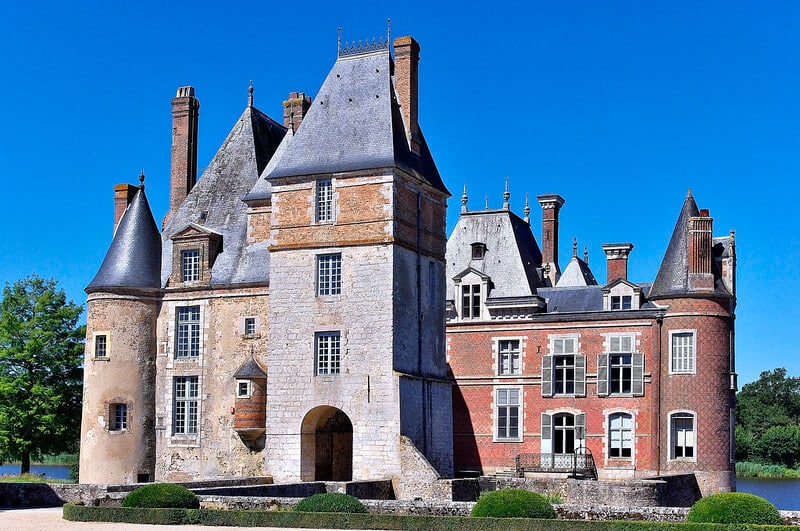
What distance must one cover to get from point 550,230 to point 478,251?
9.47 feet

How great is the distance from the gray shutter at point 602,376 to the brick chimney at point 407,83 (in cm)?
895

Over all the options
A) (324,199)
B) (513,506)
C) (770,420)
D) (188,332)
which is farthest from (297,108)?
(770,420)

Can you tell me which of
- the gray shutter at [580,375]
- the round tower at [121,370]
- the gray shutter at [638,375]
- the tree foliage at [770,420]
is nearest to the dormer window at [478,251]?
the gray shutter at [580,375]

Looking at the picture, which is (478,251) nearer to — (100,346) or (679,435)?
(679,435)

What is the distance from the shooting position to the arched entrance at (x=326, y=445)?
91.7 feet

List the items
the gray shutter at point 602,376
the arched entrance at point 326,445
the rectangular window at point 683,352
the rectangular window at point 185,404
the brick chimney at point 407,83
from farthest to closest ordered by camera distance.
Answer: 1. the gray shutter at point 602,376
2. the rectangular window at point 683,352
3. the rectangular window at point 185,404
4. the brick chimney at point 407,83
5. the arched entrance at point 326,445

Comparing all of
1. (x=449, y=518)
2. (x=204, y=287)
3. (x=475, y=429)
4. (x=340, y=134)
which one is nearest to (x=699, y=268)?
(x=475, y=429)

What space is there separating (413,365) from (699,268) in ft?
30.5

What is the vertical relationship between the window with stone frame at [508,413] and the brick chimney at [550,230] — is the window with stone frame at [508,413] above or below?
below

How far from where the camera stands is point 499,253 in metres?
37.8

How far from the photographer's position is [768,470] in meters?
55.5

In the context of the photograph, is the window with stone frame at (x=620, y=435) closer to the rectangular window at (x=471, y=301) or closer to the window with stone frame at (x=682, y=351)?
the window with stone frame at (x=682, y=351)

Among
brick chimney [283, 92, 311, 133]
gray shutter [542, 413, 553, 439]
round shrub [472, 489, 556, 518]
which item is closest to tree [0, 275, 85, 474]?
brick chimney [283, 92, 311, 133]

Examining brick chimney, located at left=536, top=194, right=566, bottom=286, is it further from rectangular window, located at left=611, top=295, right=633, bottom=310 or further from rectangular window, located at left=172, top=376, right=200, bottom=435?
rectangular window, located at left=172, top=376, right=200, bottom=435
